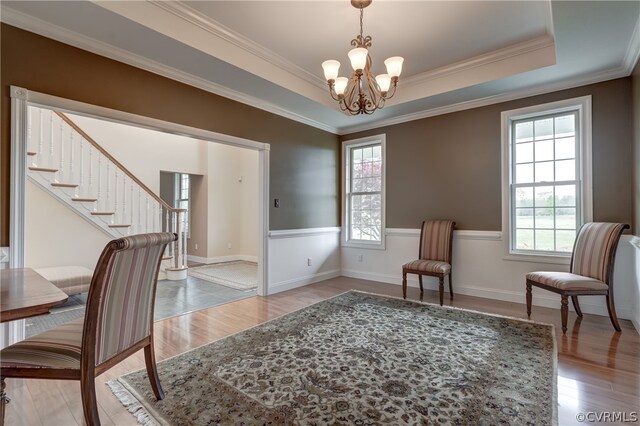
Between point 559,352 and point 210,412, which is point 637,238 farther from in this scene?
point 210,412

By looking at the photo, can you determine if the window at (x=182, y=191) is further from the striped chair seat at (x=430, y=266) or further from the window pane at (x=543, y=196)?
the window pane at (x=543, y=196)

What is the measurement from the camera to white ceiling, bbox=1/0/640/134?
2283 mm

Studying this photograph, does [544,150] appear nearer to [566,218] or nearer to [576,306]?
[566,218]

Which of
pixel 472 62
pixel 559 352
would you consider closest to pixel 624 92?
pixel 472 62

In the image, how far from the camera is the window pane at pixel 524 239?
370 cm

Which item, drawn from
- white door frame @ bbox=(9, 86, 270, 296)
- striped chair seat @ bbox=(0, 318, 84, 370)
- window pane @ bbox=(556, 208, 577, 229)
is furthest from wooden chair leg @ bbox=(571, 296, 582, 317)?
white door frame @ bbox=(9, 86, 270, 296)

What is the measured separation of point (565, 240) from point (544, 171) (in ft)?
2.77

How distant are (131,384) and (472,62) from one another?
433 cm

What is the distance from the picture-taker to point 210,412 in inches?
64.9

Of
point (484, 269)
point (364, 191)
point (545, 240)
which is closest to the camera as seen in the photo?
point (545, 240)

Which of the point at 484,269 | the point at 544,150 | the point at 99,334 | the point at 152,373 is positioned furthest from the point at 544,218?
the point at 99,334

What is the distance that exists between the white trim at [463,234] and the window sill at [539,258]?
0.27m

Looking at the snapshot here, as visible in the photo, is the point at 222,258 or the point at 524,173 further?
the point at 222,258

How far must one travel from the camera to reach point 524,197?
12.3 feet
